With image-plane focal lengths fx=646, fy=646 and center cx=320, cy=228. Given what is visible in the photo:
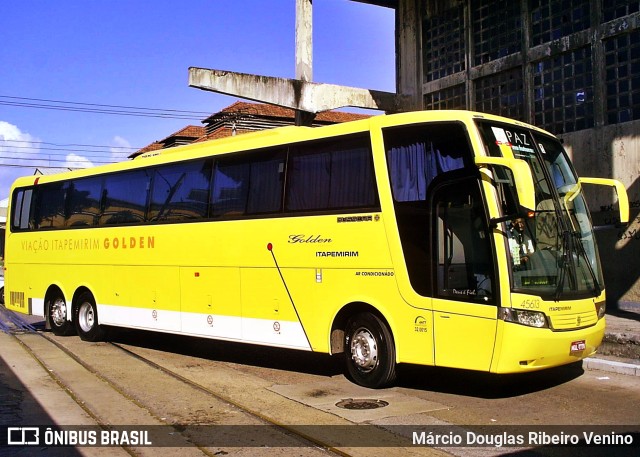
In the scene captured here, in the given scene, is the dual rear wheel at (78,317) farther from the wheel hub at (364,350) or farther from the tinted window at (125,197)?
the wheel hub at (364,350)

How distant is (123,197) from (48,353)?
10.5ft

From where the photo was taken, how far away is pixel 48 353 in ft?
37.8

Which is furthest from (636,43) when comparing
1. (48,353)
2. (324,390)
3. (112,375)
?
(48,353)

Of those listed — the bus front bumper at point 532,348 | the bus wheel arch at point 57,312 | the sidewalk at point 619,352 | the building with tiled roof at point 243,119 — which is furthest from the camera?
the building with tiled roof at point 243,119

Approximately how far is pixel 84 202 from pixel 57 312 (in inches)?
107

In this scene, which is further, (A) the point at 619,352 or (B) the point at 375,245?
(A) the point at 619,352

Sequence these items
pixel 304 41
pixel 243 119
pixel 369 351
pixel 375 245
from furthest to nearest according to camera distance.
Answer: pixel 243 119 < pixel 304 41 < pixel 369 351 < pixel 375 245

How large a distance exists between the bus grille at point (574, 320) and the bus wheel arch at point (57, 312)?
414 inches

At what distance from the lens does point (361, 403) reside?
758 centimetres

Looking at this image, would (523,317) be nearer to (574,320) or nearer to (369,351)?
(574,320)

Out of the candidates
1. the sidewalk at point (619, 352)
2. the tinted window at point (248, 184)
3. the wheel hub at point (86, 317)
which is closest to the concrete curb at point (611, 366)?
the sidewalk at point (619, 352)

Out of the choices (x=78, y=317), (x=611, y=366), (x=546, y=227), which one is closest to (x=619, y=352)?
(x=611, y=366)

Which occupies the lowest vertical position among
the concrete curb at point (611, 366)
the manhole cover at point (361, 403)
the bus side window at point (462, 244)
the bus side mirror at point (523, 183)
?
the manhole cover at point (361, 403)

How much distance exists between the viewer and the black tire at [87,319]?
526 inches
